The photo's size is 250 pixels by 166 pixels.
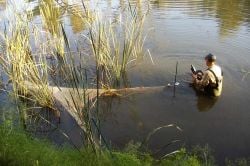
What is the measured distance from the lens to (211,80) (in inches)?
289

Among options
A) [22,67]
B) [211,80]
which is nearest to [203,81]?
[211,80]

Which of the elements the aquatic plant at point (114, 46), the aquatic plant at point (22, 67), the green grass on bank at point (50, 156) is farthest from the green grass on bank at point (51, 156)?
the aquatic plant at point (114, 46)

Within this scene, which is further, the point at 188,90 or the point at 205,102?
the point at 188,90

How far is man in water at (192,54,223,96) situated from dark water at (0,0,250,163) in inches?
8.1

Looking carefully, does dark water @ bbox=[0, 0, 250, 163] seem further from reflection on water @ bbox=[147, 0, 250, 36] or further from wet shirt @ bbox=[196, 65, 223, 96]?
wet shirt @ bbox=[196, 65, 223, 96]

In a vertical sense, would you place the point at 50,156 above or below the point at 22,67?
below

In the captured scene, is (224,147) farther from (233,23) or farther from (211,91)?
(233,23)

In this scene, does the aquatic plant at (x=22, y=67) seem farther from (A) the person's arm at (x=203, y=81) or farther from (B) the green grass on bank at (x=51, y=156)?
(A) the person's arm at (x=203, y=81)

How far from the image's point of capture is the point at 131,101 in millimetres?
7766

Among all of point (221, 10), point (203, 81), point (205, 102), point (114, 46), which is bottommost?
point (205, 102)

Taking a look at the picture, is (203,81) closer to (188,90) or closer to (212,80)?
(212,80)

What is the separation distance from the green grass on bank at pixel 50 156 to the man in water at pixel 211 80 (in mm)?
2721

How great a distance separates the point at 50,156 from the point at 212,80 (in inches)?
153

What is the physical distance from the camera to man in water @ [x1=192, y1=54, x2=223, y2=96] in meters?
7.26
